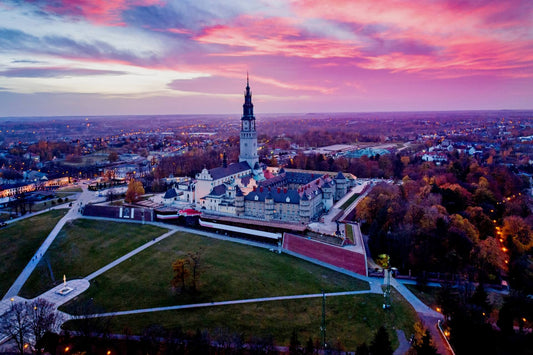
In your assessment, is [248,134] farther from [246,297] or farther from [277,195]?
[246,297]

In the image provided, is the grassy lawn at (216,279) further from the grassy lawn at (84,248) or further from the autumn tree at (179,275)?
the grassy lawn at (84,248)

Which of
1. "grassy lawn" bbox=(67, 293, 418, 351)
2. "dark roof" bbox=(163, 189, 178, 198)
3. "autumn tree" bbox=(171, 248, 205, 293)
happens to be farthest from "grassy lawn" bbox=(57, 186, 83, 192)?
"grassy lawn" bbox=(67, 293, 418, 351)

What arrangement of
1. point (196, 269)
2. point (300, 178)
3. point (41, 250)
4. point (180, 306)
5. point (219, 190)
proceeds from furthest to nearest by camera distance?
point (300, 178), point (219, 190), point (41, 250), point (196, 269), point (180, 306)

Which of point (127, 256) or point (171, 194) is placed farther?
point (171, 194)

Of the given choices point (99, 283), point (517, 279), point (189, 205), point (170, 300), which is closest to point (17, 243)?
point (99, 283)

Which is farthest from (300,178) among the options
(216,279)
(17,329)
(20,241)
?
(17,329)

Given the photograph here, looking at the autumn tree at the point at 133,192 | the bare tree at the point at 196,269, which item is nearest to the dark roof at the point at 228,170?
the autumn tree at the point at 133,192

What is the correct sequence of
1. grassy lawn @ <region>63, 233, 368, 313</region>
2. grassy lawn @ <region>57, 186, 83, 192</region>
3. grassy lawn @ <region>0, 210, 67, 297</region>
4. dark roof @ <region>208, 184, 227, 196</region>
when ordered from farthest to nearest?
grassy lawn @ <region>57, 186, 83, 192</region> < dark roof @ <region>208, 184, 227, 196</region> < grassy lawn @ <region>0, 210, 67, 297</region> < grassy lawn @ <region>63, 233, 368, 313</region>

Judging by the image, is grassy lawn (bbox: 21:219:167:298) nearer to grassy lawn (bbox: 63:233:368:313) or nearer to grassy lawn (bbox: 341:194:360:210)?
grassy lawn (bbox: 63:233:368:313)
